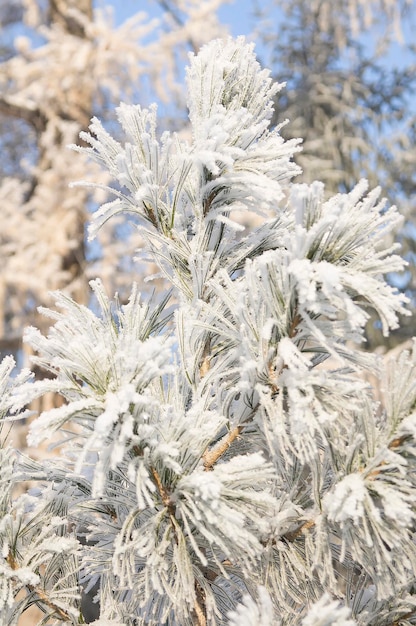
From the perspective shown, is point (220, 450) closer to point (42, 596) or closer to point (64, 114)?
point (42, 596)

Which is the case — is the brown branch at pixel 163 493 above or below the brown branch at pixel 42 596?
above

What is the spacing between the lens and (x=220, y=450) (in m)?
0.67

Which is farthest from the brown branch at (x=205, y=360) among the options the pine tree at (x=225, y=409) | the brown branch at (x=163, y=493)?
the brown branch at (x=163, y=493)

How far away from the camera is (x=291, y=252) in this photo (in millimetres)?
547

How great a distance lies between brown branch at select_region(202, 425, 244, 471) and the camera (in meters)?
0.66

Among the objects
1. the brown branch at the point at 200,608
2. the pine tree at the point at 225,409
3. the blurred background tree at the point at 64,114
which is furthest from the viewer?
the blurred background tree at the point at 64,114

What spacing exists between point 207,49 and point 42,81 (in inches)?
124

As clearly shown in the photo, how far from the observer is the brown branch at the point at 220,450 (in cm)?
66

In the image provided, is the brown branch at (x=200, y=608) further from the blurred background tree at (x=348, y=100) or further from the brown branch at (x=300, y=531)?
the blurred background tree at (x=348, y=100)

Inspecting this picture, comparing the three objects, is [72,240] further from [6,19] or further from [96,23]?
[6,19]

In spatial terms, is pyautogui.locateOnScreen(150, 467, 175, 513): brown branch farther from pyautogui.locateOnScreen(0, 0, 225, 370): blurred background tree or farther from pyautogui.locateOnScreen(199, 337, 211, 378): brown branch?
pyautogui.locateOnScreen(0, 0, 225, 370): blurred background tree

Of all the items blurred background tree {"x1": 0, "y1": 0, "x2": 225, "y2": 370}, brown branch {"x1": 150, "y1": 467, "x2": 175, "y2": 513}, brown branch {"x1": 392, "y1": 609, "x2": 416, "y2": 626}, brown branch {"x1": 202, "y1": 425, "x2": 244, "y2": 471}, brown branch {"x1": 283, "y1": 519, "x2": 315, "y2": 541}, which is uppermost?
blurred background tree {"x1": 0, "y1": 0, "x2": 225, "y2": 370}

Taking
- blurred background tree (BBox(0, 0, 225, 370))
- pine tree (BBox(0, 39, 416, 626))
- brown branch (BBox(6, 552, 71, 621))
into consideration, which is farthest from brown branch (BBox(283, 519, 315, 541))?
blurred background tree (BBox(0, 0, 225, 370))

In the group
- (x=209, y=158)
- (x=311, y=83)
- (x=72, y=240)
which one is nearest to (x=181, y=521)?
(x=209, y=158)
